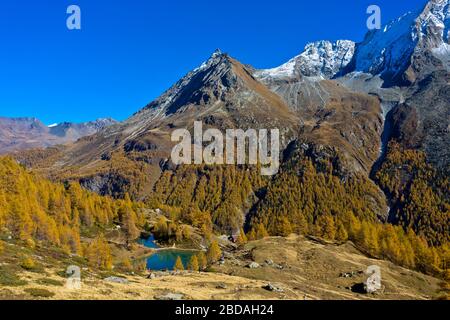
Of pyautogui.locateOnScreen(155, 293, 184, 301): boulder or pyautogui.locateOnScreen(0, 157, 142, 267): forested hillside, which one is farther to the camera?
pyautogui.locateOnScreen(0, 157, 142, 267): forested hillside

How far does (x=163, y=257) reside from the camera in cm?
15512

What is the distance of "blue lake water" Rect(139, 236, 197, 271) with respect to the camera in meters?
138

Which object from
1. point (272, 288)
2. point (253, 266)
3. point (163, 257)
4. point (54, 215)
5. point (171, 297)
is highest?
point (54, 215)

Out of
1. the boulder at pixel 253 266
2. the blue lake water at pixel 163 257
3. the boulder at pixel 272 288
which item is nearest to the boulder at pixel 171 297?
the boulder at pixel 272 288

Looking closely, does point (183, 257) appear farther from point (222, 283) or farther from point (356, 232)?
point (222, 283)

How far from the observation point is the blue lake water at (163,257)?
138 metres

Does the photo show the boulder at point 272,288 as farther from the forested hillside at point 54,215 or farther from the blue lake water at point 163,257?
the blue lake water at point 163,257

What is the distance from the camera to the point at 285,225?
16275 centimetres

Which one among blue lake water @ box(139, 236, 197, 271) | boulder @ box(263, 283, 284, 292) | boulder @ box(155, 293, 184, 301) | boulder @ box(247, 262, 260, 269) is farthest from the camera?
blue lake water @ box(139, 236, 197, 271)

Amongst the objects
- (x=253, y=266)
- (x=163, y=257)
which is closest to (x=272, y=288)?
(x=253, y=266)

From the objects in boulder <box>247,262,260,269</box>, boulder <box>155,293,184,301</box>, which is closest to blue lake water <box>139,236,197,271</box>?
boulder <box>247,262,260,269</box>

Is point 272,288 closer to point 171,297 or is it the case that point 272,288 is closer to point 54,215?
point 171,297

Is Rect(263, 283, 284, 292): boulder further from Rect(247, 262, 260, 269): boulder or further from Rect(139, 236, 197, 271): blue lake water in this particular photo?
Rect(139, 236, 197, 271): blue lake water

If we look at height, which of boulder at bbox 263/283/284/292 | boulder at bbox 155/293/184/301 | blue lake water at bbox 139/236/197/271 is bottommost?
blue lake water at bbox 139/236/197/271
